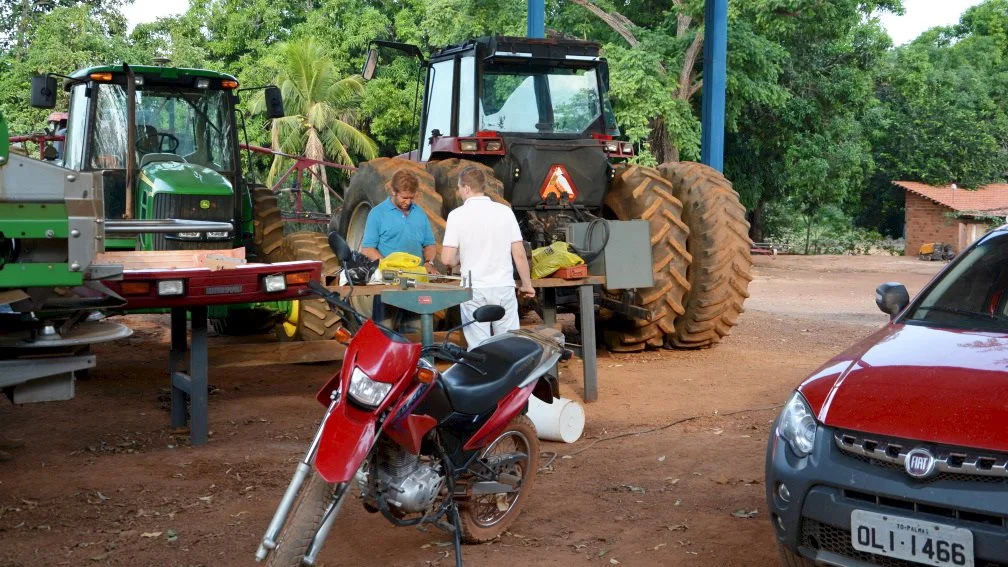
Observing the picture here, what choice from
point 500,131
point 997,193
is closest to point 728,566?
point 500,131

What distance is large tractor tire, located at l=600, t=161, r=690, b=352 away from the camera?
9.84 metres

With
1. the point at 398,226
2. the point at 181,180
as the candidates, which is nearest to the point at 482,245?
the point at 398,226

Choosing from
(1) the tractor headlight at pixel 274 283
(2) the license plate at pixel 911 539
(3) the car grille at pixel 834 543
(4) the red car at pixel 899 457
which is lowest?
(3) the car grille at pixel 834 543

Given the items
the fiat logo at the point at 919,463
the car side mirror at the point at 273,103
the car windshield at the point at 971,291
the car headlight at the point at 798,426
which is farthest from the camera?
the car side mirror at the point at 273,103

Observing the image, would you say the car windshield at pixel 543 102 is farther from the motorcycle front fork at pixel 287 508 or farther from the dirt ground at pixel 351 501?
the motorcycle front fork at pixel 287 508

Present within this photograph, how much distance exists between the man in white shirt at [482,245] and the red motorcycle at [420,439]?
6.22 feet

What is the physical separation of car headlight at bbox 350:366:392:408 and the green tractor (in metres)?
4.79

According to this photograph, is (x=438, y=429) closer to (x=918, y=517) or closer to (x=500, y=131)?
(x=918, y=517)

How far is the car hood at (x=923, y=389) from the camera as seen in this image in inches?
150

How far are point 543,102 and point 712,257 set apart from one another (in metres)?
2.15

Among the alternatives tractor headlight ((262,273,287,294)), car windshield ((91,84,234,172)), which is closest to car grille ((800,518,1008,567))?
tractor headlight ((262,273,287,294))

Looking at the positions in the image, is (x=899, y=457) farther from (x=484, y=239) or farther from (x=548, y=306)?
(x=548, y=306)

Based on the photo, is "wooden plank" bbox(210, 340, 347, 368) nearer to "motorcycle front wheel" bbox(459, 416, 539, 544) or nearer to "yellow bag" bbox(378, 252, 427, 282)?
"yellow bag" bbox(378, 252, 427, 282)

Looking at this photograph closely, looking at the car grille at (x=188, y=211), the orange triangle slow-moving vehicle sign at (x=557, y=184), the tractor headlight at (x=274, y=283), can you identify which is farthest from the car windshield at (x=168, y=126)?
the tractor headlight at (x=274, y=283)
